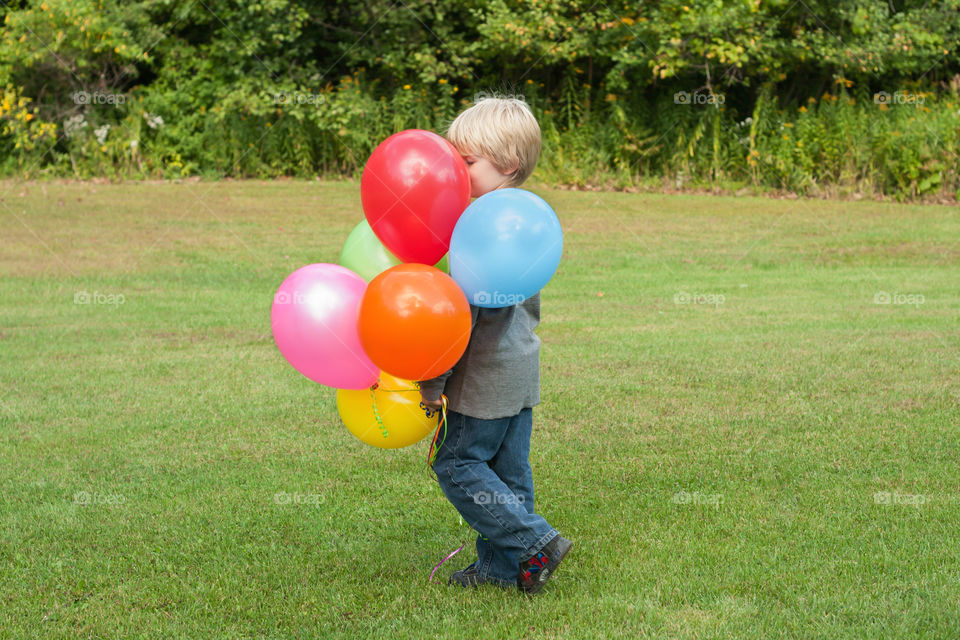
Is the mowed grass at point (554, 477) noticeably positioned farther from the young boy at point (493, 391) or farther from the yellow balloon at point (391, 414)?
the yellow balloon at point (391, 414)

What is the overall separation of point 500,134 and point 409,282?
1.97 ft

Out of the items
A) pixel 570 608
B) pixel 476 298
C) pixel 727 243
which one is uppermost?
pixel 476 298

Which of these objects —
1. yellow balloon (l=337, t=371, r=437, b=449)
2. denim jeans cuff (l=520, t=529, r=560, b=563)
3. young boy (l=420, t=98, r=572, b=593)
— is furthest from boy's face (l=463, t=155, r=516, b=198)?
denim jeans cuff (l=520, t=529, r=560, b=563)

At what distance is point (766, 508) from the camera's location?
163 inches

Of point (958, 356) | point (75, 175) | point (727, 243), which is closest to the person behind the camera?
point (958, 356)

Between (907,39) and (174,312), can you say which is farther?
(907,39)

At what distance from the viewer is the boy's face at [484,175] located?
10.6 ft

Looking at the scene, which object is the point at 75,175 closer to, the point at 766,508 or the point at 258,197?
the point at 258,197

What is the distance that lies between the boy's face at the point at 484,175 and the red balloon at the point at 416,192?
0.26 feet

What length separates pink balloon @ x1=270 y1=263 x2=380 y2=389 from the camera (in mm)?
3111

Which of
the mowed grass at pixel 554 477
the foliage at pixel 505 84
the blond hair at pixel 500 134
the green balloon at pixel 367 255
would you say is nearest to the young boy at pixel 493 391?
the blond hair at pixel 500 134

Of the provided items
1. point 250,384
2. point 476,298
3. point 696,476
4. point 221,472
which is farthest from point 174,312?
point 476,298

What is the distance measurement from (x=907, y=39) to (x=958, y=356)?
10.8 metres

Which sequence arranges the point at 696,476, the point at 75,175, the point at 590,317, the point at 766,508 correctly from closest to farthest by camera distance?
the point at 766,508 → the point at 696,476 → the point at 590,317 → the point at 75,175
